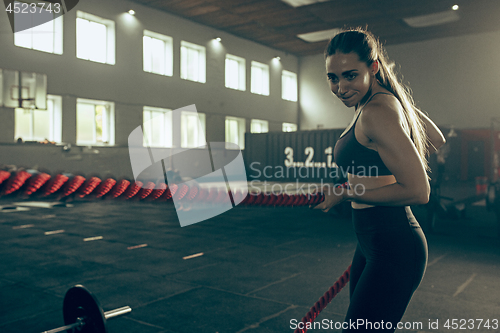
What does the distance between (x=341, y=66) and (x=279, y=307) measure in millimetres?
2631

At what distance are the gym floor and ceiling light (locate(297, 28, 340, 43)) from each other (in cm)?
1821

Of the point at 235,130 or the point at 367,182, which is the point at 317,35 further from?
the point at 367,182

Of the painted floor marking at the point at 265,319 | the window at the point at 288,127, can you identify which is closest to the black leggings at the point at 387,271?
the painted floor marking at the point at 265,319

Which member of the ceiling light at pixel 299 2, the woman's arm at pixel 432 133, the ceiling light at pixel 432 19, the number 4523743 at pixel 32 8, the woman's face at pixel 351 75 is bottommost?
the woman's arm at pixel 432 133

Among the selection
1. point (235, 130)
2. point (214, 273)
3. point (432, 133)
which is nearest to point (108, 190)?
point (432, 133)

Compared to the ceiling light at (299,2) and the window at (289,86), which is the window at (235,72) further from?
the ceiling light at (299,2)

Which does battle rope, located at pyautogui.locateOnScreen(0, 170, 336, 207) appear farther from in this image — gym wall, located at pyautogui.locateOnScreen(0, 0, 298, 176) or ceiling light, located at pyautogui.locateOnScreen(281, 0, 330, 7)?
ceiling light, located at pyautogui.locateOnScreen(281, 0, 330, 7)

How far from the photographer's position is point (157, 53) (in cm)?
2078

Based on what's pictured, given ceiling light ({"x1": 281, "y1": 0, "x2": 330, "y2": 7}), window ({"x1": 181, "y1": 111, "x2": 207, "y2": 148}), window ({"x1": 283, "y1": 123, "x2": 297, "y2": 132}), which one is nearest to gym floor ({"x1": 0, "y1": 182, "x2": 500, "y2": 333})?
window ({"x1": 181, "y1": 111, "x2": 207, "y2": 148})

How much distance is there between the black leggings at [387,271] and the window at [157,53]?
20.0m

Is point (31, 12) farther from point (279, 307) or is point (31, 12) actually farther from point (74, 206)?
point (279, 307)

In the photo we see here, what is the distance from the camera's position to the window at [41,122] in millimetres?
15312

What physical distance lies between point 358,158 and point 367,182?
0.41ft

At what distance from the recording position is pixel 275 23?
75.6 ft
